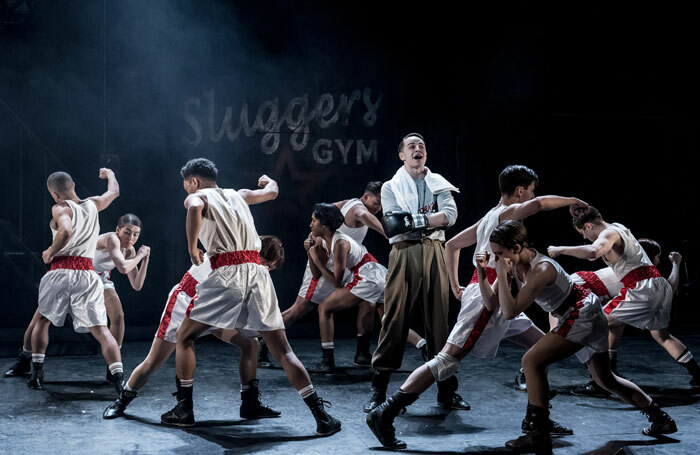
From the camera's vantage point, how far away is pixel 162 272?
345 inches

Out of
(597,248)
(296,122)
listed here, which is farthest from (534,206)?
(296,122)

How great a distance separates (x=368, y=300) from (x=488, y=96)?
145 inches

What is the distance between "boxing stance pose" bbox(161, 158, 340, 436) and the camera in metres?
4.20

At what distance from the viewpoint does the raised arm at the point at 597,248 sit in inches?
202

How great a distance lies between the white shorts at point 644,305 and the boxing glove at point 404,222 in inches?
70.7

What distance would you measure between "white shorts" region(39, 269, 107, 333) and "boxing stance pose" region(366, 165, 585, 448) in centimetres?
255

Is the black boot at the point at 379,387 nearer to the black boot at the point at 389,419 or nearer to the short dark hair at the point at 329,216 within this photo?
the black boot at the point at 389,419

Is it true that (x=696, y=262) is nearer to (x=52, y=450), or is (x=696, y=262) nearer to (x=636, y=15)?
(x=636, y=15)

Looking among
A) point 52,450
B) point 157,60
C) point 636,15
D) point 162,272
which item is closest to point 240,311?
point 52,450

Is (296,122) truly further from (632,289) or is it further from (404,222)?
(632,289)

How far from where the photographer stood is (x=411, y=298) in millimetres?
4773

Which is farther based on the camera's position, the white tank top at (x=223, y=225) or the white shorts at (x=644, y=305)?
the white shorts at (x=644, y=305)

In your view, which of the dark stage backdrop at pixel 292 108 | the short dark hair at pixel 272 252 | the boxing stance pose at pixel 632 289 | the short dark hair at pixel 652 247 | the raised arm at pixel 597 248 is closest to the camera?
the raised arm at pixel 597 248

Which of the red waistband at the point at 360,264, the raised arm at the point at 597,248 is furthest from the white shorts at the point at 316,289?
the raised arm at the point at 597,248
